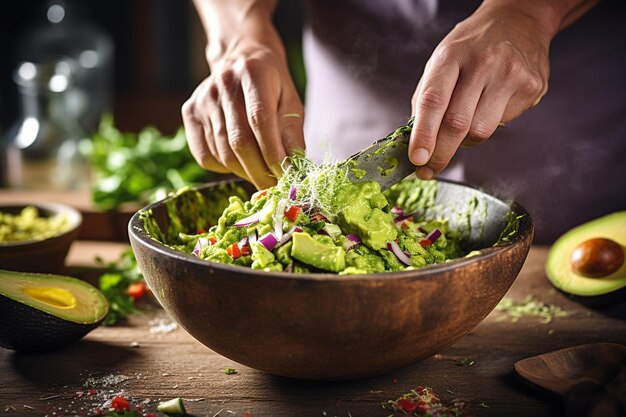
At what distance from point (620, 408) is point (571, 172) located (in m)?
1.16

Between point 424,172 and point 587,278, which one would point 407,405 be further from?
point 587,278

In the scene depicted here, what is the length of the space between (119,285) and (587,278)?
121 centimetres

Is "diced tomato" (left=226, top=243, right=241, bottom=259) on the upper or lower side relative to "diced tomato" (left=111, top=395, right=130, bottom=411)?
upper

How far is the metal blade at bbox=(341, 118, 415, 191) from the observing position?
4.97 ft

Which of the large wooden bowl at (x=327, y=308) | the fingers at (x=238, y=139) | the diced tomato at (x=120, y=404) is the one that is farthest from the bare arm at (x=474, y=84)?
the diced tomato at (x=120, y=404)

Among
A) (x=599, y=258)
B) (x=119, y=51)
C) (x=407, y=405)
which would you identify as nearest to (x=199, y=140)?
(x=407, y=405)

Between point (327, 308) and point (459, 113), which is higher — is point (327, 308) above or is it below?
below

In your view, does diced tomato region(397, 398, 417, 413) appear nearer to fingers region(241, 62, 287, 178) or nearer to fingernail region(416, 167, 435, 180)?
fingernail region(416, 167, 435, 180)

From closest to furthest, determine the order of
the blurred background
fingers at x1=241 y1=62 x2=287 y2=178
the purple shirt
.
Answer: fingers at x1=241 y1=62 x2=287 y2=178 → the purple shirt → the blurred background

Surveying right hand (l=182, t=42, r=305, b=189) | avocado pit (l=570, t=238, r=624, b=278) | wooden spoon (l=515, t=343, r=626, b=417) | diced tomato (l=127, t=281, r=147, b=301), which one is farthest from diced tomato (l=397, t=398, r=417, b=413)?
diced tomato (l=127, t=281, r=147, b=301)

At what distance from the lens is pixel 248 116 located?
1.64 metres

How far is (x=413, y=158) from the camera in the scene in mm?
1443

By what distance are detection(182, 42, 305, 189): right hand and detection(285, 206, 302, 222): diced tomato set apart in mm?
242

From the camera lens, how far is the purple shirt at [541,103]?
86.5 inches
